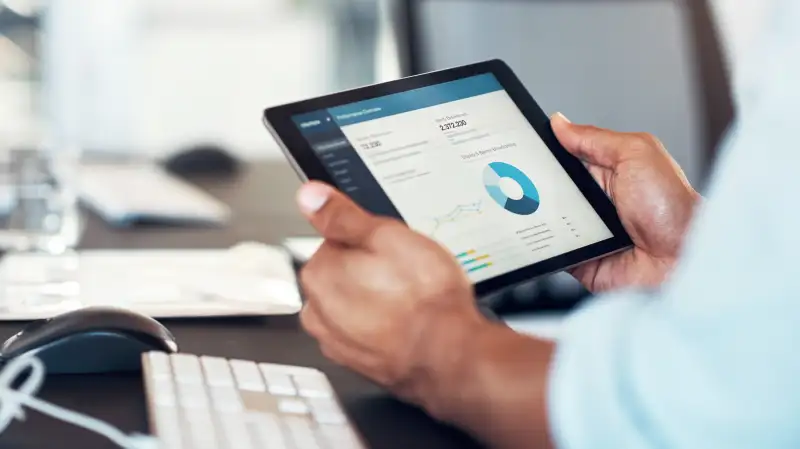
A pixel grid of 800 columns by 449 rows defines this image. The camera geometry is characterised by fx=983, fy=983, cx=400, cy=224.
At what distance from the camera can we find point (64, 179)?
60.2 inches

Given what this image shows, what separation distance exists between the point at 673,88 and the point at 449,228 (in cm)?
118

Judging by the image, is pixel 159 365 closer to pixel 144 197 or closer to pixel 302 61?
pixel 144 197

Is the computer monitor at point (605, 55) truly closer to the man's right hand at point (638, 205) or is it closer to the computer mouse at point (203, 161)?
the computer mouse at point (203, 161)

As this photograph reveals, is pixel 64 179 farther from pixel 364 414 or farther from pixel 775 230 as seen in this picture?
→ pixel 775 230

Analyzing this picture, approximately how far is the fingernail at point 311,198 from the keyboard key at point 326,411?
13cm

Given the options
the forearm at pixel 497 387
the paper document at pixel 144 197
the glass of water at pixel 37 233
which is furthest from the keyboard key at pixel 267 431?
the paper document at pixel 144 197

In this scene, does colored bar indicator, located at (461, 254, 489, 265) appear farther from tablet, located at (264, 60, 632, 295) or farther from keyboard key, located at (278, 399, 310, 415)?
keyboard key, located at (278, 399, 310, 415)

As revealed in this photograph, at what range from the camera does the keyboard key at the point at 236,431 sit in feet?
1.82

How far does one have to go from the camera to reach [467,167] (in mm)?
785

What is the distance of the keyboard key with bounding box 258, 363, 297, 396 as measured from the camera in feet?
2.14

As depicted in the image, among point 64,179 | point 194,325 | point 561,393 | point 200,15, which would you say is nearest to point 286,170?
point 64,179

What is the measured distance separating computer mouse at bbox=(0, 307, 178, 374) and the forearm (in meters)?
0.23

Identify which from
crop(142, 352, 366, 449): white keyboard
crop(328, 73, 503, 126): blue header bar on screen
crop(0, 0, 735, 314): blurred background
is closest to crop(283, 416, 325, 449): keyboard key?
crop(142, 352, 366, 449): white keyboard

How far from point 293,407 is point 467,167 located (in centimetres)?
26
